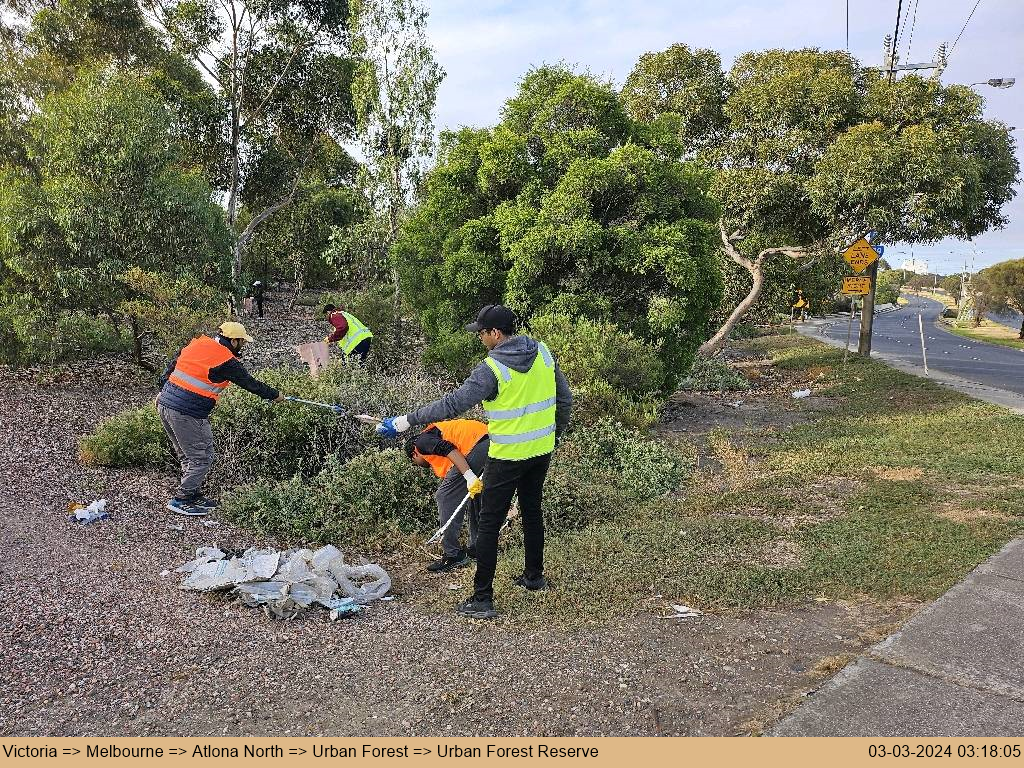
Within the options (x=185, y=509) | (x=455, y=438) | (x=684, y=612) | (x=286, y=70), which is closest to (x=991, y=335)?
(x=286, y=70)

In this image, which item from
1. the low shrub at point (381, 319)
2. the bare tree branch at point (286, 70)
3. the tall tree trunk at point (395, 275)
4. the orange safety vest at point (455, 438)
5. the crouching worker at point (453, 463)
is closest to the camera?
the crouching worker at point (453, 463)

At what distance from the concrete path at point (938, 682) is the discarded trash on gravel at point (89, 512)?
200 inches

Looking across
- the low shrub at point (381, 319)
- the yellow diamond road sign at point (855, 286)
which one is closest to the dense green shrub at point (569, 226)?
the low shrub at point (381, 319)

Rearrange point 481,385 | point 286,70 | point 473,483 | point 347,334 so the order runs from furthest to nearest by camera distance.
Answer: point 286,70, point 347,334, point 473,483, point 481,385

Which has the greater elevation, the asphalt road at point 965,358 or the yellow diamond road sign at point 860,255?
the yellow diamond road sign at point 860,255

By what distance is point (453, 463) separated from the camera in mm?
5207

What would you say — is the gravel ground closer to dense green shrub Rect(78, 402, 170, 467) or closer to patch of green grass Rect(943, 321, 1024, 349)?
dense green shrub Rect(78, 402, 170, 467)

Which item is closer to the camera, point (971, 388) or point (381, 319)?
point (381, 319)

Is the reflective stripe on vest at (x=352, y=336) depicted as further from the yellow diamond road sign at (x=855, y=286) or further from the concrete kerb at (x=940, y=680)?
the yellow diamond road sign at (x=855, y=286)

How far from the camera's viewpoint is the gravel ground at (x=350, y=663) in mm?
3303

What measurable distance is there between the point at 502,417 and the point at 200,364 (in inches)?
120

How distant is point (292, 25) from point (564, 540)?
16132 mm

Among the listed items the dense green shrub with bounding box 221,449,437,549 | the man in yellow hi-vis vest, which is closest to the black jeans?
the man in yellow hi-vis vest

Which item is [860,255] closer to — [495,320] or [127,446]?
[495,320]
